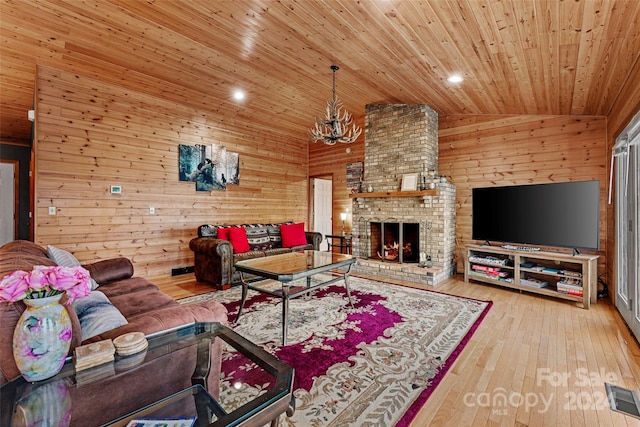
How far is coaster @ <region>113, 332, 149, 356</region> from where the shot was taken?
119 centimetres

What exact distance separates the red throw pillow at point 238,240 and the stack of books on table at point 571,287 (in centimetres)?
433

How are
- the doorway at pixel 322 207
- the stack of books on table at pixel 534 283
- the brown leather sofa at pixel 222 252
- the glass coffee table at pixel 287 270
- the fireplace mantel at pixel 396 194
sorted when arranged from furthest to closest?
the doorway at pixel 322 207
the fireplace mantel at pixel 396 194
the brown leather sofa at pixel 222 252
the stack of books on table at pixel 534 283
the glass coffee table at pixel 287 270

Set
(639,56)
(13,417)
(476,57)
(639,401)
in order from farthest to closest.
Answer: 1. (476,57)
2. (639,56)
3. (639,401)
4. (13,417)

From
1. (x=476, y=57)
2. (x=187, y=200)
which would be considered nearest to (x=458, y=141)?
(x=476, y=57)

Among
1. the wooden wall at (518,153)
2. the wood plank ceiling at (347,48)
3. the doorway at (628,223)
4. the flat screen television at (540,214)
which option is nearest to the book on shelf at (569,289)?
the doorway at (628,223)

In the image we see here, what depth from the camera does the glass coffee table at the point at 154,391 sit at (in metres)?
0.94

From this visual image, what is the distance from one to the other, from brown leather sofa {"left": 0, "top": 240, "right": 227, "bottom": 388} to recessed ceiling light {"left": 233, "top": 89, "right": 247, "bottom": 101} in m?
3.05

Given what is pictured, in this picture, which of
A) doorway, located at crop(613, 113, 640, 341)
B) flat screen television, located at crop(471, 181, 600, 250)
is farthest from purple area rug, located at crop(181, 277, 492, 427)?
flat screen television, located at crop(471, 181, 600, 250)

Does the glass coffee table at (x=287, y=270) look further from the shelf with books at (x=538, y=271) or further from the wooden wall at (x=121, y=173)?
the wooden wall at (x=121, y=173)

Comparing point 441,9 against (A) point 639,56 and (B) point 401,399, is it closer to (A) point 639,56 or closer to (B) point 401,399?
(A) point 639,56

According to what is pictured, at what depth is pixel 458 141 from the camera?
506 cm

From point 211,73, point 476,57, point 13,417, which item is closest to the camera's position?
point 13,417

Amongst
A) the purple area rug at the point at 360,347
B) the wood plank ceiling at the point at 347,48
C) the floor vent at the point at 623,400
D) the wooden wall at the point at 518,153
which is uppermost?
the wood plank ceiling at the point at 347,48

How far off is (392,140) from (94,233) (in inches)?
194
